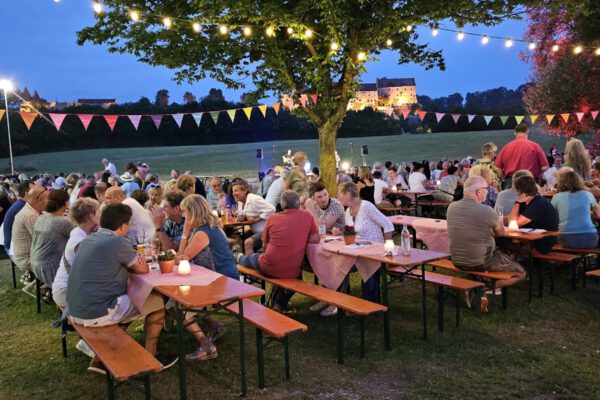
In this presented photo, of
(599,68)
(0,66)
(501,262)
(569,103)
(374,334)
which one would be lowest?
(374,334)

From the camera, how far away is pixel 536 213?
583cm

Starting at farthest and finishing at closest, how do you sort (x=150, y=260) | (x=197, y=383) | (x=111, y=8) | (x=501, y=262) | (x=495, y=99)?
(x=495, y=99)
(x=111, y=8)
(x=501, y=262)
(x=150, y=260)
(x=197, y=383)

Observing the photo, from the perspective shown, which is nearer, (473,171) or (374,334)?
(374,334)

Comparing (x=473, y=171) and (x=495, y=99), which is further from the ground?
(x=495, y=99)

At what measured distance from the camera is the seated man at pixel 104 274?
3.79 m

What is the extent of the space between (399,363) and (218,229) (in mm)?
1987

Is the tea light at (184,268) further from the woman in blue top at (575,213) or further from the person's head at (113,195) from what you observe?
the woman in blue top at (575,213)

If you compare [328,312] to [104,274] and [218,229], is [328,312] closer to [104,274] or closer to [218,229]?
[218,229]

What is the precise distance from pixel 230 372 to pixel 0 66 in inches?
7538

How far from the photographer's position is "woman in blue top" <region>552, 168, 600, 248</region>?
5.97m

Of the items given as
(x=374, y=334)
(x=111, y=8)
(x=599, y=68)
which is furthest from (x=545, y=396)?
(x=599, y=68)

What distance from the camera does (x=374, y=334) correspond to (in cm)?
485

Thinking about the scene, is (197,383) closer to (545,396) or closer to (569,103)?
(545,396)

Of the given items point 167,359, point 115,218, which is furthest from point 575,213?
point 115,218
